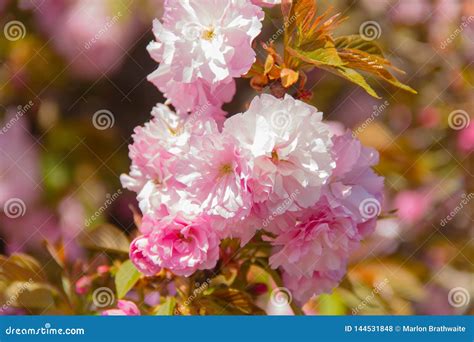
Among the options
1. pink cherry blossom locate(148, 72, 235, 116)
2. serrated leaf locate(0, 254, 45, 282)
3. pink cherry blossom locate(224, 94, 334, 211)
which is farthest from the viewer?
serrated leaf locate(0, 254, 45, 282)

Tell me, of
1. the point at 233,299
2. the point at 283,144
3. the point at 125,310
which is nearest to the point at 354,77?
the point at 283,144

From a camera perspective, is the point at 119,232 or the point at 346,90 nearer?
the point at 119,232

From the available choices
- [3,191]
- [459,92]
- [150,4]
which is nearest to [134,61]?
[150,4]

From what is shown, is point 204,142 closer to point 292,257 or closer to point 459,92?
point 292,257

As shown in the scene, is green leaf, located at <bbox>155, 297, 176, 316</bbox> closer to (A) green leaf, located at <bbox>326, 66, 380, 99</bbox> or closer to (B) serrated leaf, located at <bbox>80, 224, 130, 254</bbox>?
(B) serrated leaf, located at <bbox>80, 224, 130, 254</bbox>

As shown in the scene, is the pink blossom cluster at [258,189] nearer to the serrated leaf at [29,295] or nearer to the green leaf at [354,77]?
the green leaf at [354,77]

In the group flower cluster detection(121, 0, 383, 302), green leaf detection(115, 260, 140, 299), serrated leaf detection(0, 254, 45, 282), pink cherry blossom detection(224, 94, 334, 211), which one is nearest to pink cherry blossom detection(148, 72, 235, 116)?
flower cluster detection(121, 0, 383, 302)
